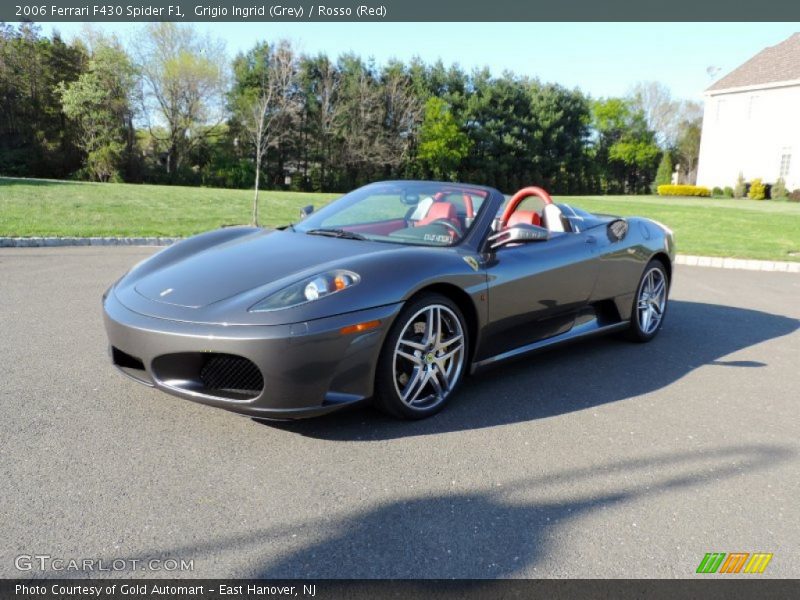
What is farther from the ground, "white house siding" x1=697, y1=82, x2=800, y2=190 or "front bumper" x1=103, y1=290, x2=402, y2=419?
"white house siding" x1=697, y1=82, x2=800, y2=190

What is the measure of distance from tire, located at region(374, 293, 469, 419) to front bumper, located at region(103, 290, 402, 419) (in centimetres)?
11

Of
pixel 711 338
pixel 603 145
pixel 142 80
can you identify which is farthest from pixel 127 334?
pixel 603 145

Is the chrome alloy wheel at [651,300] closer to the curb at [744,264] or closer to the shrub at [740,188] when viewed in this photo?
the curb at [744,264]

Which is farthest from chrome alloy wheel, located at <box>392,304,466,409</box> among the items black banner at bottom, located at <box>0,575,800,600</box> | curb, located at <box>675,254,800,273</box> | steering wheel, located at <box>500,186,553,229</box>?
curb, located at <box>675,254,800,273</box>

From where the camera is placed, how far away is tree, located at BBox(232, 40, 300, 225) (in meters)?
38.7

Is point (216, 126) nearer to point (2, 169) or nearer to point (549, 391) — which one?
point (2, 169)

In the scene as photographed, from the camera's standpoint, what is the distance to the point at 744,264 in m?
11.2

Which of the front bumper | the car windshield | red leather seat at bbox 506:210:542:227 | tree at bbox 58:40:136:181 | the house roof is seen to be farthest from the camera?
the house roof

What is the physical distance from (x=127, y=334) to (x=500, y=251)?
216 centimetres

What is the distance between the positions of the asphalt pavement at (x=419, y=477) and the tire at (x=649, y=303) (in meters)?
0.75

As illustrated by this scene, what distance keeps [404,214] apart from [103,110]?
36512 millimetres

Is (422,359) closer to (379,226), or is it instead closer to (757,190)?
(379,226)

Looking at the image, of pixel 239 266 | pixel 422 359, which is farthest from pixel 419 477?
pixel 239 266

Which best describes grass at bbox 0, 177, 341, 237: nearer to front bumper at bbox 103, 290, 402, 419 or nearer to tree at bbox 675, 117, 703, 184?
front bumper at bbox 103, 290, 402, 419
